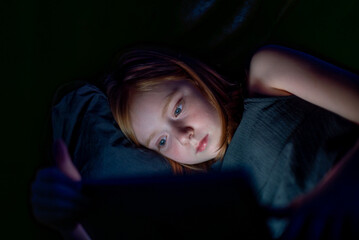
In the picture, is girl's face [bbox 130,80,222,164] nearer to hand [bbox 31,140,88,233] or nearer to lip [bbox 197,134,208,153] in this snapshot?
lip [bbox 197,134,208,153]

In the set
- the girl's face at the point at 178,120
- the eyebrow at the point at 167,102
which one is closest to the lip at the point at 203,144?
the girl's face at the point at 178,120

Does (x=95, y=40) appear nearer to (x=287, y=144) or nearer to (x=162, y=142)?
(x=162, y=142)

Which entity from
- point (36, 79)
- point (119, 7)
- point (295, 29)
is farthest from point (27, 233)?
point (295, 29)

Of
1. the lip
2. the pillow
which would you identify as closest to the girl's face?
the lip

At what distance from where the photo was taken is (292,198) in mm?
488

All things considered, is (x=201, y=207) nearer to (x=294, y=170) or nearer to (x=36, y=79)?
(x=294, y=170)

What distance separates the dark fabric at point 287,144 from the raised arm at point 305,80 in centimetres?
3

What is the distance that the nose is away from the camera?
611 millimetres

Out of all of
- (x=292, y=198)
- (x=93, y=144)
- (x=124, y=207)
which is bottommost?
(x=93, y=144)

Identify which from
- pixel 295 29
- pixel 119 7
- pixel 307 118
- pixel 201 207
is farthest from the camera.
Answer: pixel 295 29

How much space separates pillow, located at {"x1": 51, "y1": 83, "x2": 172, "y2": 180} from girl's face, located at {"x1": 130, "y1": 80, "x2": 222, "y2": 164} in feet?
0.35

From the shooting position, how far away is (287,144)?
21.2 inches

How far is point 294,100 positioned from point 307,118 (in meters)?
0.05

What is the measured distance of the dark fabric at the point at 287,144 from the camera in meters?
0.50
